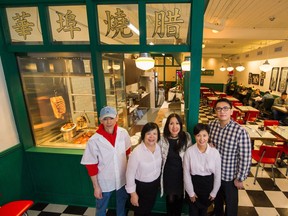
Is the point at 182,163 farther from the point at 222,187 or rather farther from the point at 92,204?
the point at 92,204

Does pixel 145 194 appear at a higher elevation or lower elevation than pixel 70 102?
lower

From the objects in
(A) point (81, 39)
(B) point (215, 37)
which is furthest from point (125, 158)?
(B) point (215, 37)

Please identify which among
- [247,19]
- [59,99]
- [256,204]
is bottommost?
[256,204]

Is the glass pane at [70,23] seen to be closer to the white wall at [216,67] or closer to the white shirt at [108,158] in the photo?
the white shirt at [108,158]

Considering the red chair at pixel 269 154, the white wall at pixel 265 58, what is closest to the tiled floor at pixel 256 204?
the red chair at pixel 269 154

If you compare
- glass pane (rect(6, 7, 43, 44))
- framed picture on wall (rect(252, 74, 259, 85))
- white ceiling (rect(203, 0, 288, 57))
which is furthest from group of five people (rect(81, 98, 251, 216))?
framed picture on wall (rect(252, 74, 259, 85))

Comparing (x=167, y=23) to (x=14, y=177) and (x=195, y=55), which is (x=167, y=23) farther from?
(x=14, y=177)

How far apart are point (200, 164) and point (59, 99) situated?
8.46 feet

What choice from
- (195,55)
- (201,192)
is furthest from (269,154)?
(195,55)

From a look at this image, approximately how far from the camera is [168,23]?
2.09m

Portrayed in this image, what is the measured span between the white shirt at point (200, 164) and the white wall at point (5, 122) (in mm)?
2434

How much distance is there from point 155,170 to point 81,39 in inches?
74.5

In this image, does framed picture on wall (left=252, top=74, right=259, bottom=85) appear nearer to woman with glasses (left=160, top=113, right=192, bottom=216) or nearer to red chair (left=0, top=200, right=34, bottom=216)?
woman with glasses (left=160, top=113, right=192, bottom=216)

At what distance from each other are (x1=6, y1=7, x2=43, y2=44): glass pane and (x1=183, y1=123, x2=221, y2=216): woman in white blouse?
2381 mm
